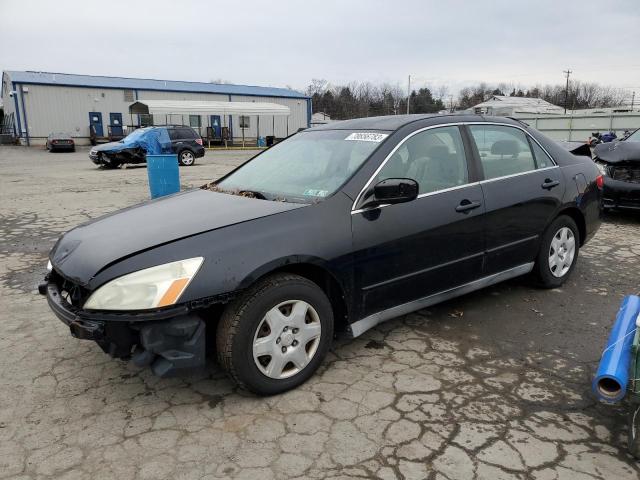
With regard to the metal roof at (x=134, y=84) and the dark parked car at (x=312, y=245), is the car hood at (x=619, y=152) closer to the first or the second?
the dark parked car at (x=312, y=245)

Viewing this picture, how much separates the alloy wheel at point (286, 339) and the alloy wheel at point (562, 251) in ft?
8.53

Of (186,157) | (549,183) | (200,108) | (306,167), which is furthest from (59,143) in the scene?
(549,183)

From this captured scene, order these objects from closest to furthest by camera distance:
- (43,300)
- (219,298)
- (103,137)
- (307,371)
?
(219,298) → (307,371) → (43,300) → (103,137)

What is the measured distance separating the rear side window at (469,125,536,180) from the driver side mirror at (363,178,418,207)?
3.36 ft

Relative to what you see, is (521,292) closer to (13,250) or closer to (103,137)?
(13,250)

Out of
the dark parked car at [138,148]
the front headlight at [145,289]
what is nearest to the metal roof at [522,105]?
the dark parked car at [138,148]

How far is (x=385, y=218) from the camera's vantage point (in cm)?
312

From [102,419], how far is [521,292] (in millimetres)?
3581

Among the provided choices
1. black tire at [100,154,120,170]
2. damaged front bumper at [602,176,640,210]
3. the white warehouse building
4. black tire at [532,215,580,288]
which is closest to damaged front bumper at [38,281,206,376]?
black tire at [532,215,580,288]

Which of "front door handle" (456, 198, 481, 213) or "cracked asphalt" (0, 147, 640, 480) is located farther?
"front door handle" (456, 198, 481, 213)

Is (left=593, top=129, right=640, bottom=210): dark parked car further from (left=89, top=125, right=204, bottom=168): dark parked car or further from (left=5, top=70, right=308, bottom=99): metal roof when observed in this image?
(left=5, top=70, right=308, bottom=99): metal roof

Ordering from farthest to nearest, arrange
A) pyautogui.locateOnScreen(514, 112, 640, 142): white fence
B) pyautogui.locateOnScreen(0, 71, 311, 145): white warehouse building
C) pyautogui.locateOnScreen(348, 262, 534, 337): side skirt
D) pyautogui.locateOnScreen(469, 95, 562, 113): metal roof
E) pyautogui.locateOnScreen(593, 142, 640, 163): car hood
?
pyautogui.locateOnScreen(469, 95, 562, 113): metal roof
pyautogui.locateOnScreen(0, 71, 311, 145): white warehouse building
pyautogui.locateOnScreen(514, 112, 640, 142): white fence
pyautogui.locateOnScreen(593, 142, 640, 163): car hood
pyautogui.locateOnScreen(348, 262, 534, 337): side skirt

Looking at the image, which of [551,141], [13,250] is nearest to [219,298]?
[551,141]

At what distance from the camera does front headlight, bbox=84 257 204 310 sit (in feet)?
7.89
